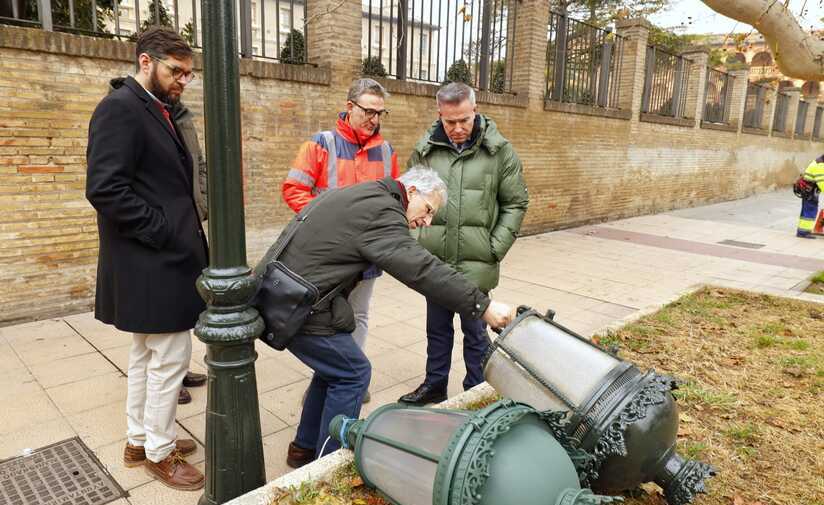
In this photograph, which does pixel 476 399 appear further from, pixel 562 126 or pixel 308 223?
pixel 562 126

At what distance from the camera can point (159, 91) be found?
8.89 feet

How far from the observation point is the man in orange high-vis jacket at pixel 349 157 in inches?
136

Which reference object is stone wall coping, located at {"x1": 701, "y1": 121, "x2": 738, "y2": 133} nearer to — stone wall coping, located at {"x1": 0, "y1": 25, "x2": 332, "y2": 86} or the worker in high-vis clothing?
the worker in high-vis clothing

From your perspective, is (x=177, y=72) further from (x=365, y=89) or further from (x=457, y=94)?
(x=457, y=94)

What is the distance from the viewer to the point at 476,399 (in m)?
3.35

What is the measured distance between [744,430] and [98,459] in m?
3.56

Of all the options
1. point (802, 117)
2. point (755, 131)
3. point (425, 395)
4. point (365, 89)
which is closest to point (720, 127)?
point (755, 131)

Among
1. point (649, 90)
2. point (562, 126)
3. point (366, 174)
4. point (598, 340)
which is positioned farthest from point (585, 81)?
point (366, 174)

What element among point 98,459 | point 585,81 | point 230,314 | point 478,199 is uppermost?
point 585,81

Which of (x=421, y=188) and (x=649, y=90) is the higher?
(x=649, y=90)

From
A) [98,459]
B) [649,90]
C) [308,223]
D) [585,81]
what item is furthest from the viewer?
[649,90]

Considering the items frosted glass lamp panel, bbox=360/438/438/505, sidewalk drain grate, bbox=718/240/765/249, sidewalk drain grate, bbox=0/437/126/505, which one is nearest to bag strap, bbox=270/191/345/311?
frosted glass lamp panel, bbox=360/438/438/505

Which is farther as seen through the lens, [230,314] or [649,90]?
[649,90]

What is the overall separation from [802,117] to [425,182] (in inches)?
1248
